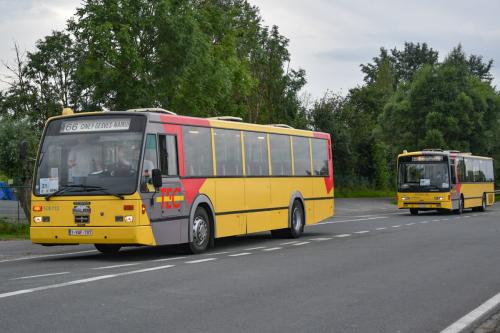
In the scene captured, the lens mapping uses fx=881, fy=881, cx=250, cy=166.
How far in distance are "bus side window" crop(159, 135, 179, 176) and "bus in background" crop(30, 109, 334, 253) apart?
19mm

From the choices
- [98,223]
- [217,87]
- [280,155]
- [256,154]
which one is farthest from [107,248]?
[217,87]

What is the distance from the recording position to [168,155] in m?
16.6

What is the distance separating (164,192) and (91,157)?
147 cm

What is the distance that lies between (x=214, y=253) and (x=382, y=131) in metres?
52.1

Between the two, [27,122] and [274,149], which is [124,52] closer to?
[27,122]

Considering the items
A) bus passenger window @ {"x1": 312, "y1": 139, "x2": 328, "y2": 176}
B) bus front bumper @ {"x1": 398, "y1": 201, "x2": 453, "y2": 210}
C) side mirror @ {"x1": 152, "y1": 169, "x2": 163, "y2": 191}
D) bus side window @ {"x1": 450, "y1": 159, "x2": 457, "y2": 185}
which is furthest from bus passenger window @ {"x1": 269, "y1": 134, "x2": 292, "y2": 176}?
bus side window @ {"x1": 450, "y1": 159, "x2": 457, "y2": 185}

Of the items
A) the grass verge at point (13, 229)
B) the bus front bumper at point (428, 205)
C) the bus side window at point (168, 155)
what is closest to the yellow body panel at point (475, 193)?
the bus front bumper at point (428, 205)

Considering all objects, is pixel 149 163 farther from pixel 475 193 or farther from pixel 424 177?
pixel 475 193

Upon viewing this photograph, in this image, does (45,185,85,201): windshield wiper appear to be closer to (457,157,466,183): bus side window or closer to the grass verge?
the grass verge

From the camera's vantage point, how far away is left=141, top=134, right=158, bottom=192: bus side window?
51.4 ft

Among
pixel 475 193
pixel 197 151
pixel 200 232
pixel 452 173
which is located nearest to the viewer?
pixel 200 232

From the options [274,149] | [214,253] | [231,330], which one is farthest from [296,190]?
[231,330]

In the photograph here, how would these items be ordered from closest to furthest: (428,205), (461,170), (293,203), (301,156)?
(293,203) → (301,156) → (428,205) → (461,170)

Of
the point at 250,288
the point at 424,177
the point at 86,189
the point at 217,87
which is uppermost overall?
the point at 217,87
